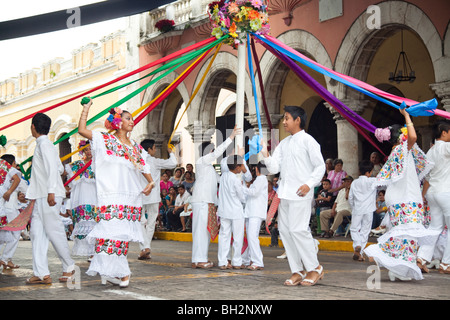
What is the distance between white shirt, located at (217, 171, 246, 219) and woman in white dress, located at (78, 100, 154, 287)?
2109 millimetres

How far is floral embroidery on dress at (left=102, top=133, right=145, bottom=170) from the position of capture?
696cm

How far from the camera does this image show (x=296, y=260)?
23.0 feet

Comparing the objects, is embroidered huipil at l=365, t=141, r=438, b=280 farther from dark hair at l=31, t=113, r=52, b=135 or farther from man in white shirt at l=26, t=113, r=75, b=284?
dark hair at l=31, t=113, r=52, b=135

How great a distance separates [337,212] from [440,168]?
5294mm

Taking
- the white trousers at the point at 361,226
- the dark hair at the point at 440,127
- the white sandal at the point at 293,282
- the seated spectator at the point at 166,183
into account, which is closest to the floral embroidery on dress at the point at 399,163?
the dark hair at the point at 440,127

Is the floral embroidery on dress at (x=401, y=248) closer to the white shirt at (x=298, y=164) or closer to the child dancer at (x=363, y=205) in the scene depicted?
the white shirt at (x=298, y=164)

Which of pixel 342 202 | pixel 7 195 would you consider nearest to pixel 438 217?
pixel 342 202

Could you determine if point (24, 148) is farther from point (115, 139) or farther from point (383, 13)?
point (115, 139)

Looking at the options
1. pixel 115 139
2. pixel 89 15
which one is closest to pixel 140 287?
pixel 115 139

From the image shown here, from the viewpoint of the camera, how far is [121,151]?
7059mm

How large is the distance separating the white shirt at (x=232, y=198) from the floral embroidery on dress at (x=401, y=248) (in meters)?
2.37

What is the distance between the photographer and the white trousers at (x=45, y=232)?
7.43 metres
